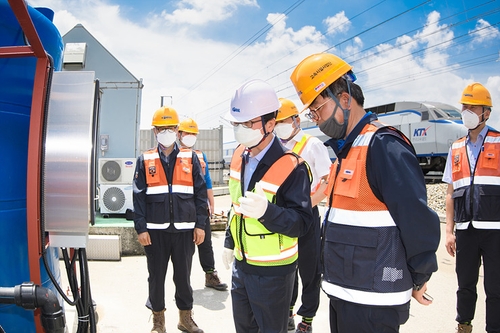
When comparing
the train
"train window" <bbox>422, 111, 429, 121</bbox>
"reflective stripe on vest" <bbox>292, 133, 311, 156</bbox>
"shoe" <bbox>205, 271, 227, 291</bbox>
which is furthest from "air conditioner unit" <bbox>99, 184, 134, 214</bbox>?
"train window" <bbox>422, 111, 429, 121</bbox>

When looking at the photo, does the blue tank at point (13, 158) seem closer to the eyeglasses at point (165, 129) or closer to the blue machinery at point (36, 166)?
the blue machinery at point (36, 166)

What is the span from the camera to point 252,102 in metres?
2.24

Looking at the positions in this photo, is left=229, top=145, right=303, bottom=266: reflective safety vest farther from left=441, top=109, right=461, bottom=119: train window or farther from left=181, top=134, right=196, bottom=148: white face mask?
left=441, top=109, right=461, bottom=119: train window

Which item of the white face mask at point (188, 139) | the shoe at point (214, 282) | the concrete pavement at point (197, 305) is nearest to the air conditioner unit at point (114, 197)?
the concrete pavement at point (197, 305)

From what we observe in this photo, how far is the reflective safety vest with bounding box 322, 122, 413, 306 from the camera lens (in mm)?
1595

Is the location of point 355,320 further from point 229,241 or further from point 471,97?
point 471,97

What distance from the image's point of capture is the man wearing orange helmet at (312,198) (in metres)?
3.20

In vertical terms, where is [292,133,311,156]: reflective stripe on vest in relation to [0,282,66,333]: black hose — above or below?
above

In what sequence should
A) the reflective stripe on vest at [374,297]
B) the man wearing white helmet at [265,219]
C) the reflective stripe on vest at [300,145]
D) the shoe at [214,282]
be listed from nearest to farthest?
the reflective stripe on vest at [374,297] → the man wearing white helmet at [265,219] → the reflective stripe on vest at [300,145] → the shoe at [214,282]

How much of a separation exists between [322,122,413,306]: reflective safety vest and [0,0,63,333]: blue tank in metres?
1.49

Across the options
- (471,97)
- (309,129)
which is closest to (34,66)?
(471,97)

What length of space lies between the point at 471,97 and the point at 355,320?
2.57 meters

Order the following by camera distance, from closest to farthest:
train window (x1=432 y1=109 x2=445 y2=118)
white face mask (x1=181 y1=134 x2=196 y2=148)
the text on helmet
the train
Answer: the text on helmet → white face mask (x1=181 y1=134 x2=196 y2=148) → the train → train window (x1=432 y1=109 x2=445 y2=118)

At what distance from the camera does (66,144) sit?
176 centimetres
